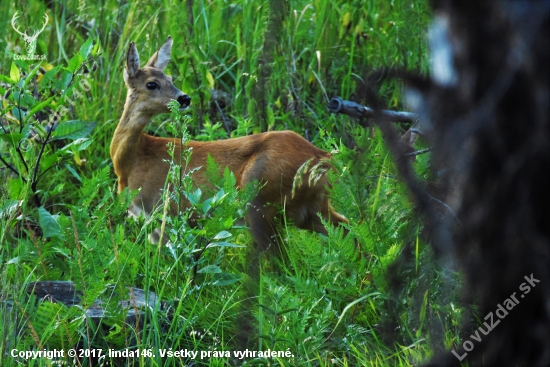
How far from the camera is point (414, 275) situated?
117 inches

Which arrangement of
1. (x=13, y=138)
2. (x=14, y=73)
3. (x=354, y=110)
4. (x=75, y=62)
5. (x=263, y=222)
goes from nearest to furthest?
(x=354, y=110) → (x=13, y=138) → (x=14, y=73) → (x=75, y=62) → (x=263, y=222)

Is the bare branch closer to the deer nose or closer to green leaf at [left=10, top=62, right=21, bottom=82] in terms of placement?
green leaf at [left=10, top=62, right=21, bottom=82]

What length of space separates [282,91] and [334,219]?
1.18m

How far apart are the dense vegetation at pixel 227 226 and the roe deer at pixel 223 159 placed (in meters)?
0.26

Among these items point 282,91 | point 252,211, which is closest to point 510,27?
point 252,211

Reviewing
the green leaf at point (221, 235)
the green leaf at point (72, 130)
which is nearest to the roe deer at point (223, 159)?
the green leaf at point (72, 130)

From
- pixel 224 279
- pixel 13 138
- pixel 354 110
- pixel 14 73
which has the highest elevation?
pixel 354 110

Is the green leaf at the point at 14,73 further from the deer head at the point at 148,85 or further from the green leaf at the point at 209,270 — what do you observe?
the deer head at the point at 148,85

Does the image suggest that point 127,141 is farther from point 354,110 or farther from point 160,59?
point 354,110

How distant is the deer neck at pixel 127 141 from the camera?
612cm

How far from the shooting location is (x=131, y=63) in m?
6.21

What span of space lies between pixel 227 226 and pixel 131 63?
303 cm

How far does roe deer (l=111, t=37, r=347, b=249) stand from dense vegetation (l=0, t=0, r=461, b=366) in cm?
26

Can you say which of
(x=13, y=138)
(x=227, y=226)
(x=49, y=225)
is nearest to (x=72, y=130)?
(x=13, y=138)
